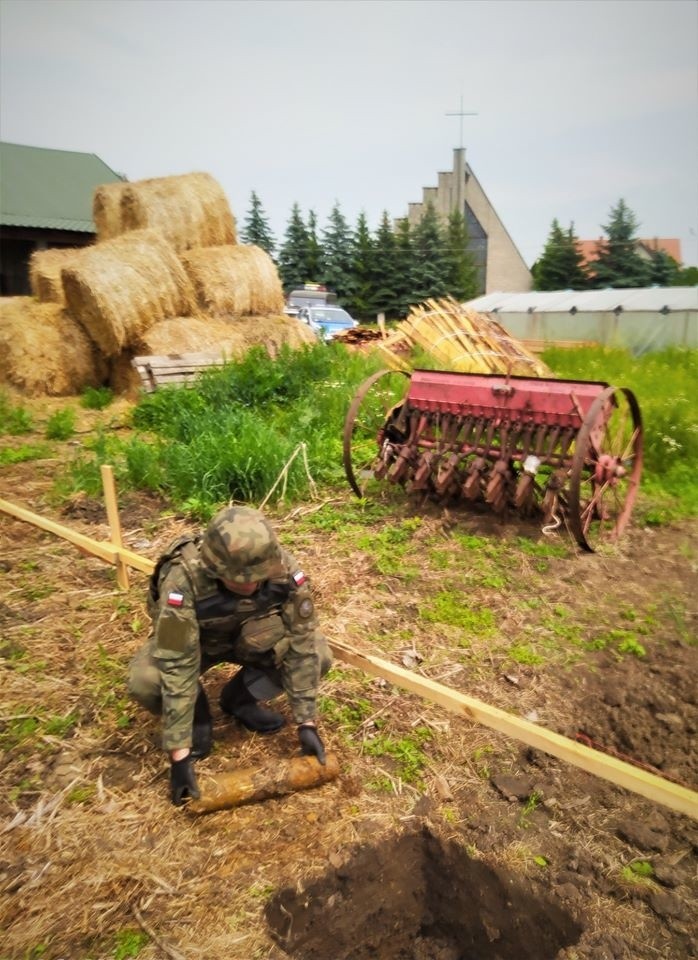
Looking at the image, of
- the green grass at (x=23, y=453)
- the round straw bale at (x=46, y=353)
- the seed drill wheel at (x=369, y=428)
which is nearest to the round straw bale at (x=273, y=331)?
the round straw bale at (x=46, y=353)

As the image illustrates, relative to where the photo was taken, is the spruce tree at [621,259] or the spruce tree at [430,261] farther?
the spruce tree at [430,261]

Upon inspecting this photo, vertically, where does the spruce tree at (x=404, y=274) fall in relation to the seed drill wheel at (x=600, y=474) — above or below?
above

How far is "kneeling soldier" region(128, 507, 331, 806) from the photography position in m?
2.50

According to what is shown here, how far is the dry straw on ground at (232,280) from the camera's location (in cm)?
1070

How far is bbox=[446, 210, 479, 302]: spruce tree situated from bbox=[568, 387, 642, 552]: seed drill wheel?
2899 cm

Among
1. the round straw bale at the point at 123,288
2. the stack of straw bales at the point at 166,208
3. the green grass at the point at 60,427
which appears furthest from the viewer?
the stack of straw bales at the point at 166,208

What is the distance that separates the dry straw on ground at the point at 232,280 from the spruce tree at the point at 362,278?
2321 cm

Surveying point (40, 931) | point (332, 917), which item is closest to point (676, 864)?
A: point (332, 917)

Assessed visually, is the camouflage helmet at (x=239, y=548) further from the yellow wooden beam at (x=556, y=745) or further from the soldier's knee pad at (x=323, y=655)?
the yellow wooden beam at (x=556, y=745)

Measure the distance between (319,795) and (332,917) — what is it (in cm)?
55

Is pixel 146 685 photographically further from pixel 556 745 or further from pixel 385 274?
pixel 385 274

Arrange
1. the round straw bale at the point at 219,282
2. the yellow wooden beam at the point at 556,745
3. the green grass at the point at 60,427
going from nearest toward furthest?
the yellow wooden beam at the point at 556,745 < the green grass at the point at 60,427 < the round straw bale at the point at 219,282

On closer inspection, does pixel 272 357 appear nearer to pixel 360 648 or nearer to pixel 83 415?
pixel 83 415

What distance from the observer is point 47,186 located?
21.8 metres
